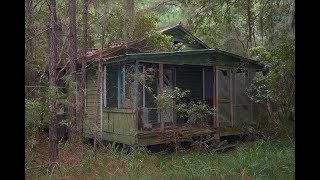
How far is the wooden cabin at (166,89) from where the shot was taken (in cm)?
1227

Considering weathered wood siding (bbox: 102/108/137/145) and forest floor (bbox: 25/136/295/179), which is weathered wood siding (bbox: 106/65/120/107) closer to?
weathered wood siding (bbox: 102/108/137/145)

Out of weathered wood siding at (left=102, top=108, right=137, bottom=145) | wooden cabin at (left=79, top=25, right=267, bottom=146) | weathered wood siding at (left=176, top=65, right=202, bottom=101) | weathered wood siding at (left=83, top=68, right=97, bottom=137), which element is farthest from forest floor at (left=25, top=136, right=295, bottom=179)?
weathered wood siding at (left=176, top=65, right=202, bottom=101)

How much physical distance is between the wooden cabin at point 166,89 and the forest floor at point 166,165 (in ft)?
3.89

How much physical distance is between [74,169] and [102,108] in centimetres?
508

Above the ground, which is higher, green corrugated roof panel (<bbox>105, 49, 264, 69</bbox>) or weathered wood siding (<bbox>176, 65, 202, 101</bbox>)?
green corrugated roof panel (<bbox>105, 49, 264, 69</bbox>)

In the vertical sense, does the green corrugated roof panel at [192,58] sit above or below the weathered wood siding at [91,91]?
above

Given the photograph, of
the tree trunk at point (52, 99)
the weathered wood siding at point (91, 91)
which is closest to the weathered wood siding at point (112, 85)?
the weathered wood siding at point (91, 91)

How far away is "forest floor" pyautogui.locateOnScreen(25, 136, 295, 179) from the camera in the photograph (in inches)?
306

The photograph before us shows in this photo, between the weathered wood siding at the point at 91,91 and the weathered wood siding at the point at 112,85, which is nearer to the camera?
the weathered wood siding at the point at 112,85

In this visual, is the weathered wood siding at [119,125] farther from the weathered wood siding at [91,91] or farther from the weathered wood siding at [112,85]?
the weathered wood siding at [91,91]

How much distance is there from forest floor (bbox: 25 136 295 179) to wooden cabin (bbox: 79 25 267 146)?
1.19 m

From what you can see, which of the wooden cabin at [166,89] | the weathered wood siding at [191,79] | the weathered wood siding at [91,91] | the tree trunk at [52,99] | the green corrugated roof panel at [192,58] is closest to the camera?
the tree trunk at [52,99]
